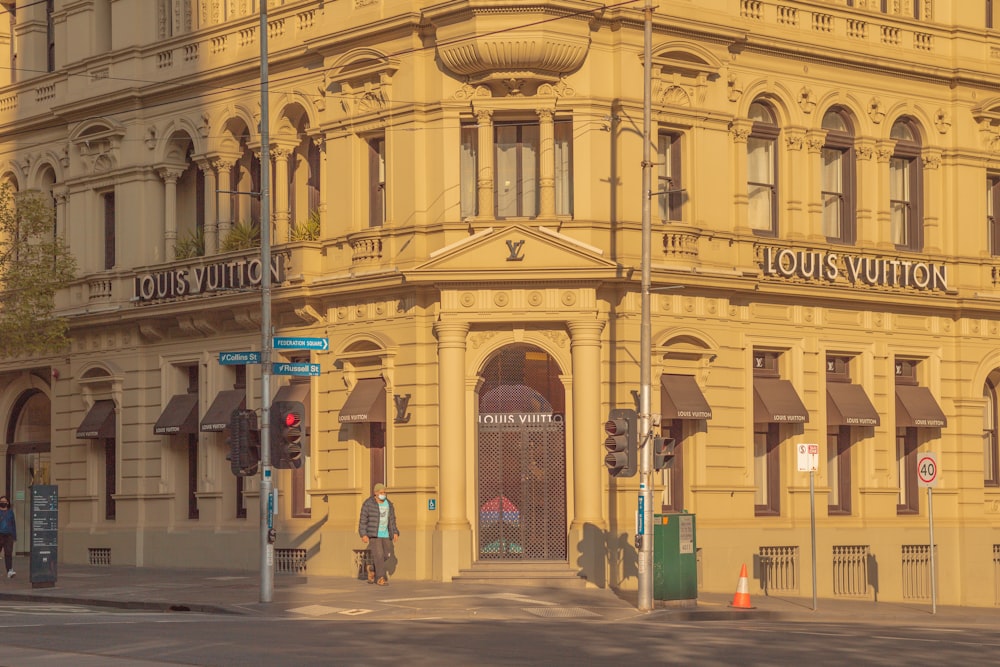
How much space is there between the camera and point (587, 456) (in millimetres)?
34719

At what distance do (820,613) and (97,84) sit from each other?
73.1 feet

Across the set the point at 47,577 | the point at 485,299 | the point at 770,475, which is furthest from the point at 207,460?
the point at 770,475

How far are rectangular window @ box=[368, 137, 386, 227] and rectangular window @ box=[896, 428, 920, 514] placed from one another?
494 inches

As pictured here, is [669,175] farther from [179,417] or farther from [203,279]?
[179,417]

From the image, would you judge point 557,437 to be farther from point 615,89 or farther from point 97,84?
point 97,84

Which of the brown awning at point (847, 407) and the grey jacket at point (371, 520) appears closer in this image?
the grey jacket at point (371, 520)

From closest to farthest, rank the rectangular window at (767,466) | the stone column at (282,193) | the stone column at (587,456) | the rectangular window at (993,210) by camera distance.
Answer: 1. the stone column at (587,456)
2. the rectangular window at (767,466)
3. the stone column at (282,193)
4. the rectangular window at (993,210)

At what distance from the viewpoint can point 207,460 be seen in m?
41.3

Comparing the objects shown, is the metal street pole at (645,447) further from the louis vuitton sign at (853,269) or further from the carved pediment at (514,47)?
Result: the louis vuitton sign at (853,269)

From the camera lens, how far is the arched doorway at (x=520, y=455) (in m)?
35.4

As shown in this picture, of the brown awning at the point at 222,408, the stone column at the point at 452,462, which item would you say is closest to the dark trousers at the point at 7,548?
the brown awning at the point at 222,408

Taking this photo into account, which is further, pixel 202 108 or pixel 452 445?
pixel 202 108

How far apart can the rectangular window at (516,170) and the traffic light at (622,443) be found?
Answer: 6907 millimetres

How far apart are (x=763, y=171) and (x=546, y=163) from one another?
5859 mm
